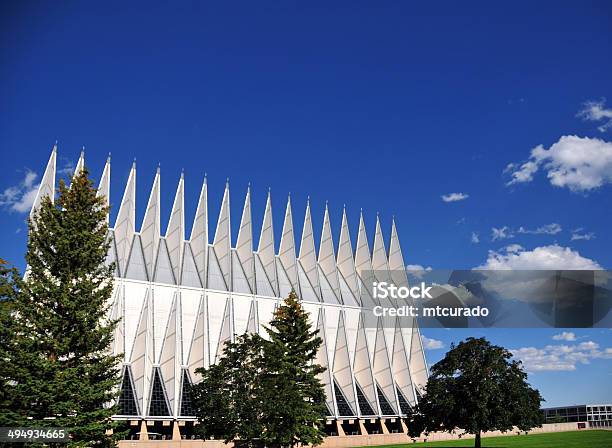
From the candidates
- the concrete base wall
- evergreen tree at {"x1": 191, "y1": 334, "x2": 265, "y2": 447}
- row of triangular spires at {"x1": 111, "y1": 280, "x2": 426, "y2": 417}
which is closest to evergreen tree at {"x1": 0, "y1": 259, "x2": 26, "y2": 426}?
evergreen tree at {"x1": 191, "y1": 334, "x2": 265, "y2": 447}

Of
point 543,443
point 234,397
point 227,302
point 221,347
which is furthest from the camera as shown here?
point 227,302

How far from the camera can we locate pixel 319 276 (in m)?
74.1

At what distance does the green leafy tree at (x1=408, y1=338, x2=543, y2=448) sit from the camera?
3919cm

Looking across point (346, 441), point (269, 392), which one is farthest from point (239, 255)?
point (269, 392)

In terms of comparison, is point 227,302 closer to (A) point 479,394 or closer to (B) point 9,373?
(A) point 479,394

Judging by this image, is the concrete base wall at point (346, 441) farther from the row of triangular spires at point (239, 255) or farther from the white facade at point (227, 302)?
the row of triangular spires at point (239, 255)

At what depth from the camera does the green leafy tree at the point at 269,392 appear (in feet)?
123

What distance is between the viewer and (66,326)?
25.7 m

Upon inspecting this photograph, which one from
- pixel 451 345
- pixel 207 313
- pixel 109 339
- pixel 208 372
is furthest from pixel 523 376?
pixel 207 313

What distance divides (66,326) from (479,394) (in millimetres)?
27403

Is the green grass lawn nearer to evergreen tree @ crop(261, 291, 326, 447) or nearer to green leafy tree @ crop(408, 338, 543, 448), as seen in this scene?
green leafy tree @ crop(408, 338, 543, 448)

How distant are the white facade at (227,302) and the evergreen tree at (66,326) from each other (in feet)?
89.1

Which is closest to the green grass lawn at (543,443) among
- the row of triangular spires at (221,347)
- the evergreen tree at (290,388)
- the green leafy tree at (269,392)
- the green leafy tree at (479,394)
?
the green leafy tree at (479,394)

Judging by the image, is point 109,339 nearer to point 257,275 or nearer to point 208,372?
point 208,372
